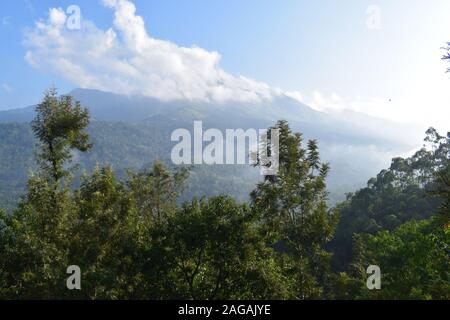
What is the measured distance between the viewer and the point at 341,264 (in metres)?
60.3

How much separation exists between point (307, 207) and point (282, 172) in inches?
101

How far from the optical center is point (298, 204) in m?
23.8

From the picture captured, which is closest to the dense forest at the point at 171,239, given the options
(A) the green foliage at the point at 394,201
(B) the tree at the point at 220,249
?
(B) the tree at the point at 220,249

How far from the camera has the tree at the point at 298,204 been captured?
76.0 ft

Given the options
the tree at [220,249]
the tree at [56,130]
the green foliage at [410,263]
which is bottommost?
the green foliage at [410,263]

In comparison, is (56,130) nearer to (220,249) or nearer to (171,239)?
(171,239)

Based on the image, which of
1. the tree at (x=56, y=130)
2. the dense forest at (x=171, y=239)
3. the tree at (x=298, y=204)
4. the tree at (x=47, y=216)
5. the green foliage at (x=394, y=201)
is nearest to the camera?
the tree at (x=47, y=216)

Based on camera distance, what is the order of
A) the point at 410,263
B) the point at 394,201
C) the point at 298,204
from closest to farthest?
the point at 298,204, the point at 410,263, the point at 394,201

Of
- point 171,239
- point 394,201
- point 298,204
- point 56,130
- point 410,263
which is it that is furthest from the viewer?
point 394,201

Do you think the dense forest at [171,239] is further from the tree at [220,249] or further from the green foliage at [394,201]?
the green foliage at [394,201]

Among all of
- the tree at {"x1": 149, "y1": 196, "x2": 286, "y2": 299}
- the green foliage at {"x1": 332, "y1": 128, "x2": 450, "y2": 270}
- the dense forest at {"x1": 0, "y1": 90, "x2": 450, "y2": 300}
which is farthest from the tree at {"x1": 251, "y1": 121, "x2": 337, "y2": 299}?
the green foliage at {"x1": 332, "y1": 128, "x2": 450, "y2": 270}

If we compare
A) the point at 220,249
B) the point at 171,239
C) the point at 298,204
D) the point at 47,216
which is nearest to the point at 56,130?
the point at 47,216

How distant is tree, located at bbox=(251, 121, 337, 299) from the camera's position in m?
23.2

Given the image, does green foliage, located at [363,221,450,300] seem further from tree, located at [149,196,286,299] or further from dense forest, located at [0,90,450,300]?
tree, located at [149,196,286,299]
